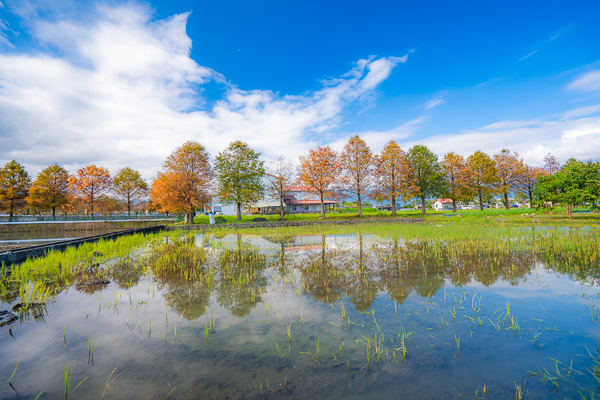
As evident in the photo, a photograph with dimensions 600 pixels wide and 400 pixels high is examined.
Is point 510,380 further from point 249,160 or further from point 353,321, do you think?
point 249,160

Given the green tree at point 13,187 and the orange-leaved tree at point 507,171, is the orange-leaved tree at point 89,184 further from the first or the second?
the orange-leaved tree at point 507,171

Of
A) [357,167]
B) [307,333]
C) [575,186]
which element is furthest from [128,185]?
[575,186]

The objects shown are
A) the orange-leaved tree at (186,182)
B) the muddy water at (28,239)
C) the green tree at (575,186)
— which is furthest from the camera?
Answer: the orange-leaved tree at (186,182)

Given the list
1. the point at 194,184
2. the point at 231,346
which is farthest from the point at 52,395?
the point at 194,184

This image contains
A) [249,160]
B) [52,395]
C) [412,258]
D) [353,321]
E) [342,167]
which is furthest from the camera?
[342,167]

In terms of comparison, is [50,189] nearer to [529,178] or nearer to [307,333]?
[307,333]

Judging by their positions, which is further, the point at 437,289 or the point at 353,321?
the point at 437,289

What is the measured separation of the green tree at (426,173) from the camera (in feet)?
142

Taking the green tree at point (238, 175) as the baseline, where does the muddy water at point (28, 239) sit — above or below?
below

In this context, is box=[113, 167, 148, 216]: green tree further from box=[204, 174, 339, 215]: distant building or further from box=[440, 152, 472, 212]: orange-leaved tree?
box=[440, 152, 472, 212]: orange-leaved tree

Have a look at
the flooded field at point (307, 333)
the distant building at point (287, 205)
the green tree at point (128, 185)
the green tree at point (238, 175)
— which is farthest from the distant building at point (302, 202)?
the flooded field at point (307, 333)

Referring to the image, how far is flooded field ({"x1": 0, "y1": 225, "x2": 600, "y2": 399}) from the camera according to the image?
2934 mm

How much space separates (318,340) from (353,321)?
36.5 inches

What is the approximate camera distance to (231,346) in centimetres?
381
